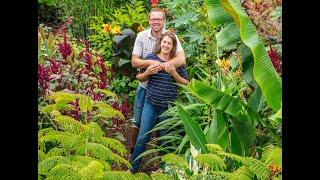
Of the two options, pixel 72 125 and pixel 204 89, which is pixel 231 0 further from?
pixel 72 125

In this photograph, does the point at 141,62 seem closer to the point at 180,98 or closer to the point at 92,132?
the point at 180,98

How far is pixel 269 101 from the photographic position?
385cm

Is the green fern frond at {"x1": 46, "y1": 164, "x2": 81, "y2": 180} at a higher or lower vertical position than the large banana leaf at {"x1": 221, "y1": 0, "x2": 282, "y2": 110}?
lower

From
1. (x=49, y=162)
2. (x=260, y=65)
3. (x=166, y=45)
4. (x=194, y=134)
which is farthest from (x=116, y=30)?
(x=49, y=162)

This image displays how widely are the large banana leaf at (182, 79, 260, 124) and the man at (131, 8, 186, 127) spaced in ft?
4.97

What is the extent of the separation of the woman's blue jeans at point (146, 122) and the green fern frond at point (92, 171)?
8.31ft

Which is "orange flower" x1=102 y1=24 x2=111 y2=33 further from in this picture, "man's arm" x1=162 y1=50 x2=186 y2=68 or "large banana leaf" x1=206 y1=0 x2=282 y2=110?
"large banana leaf" x1=206 y1=0 x2=282 y2=110

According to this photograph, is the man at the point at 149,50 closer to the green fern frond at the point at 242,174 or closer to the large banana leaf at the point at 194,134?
the large banana leaf at the point at 194,134

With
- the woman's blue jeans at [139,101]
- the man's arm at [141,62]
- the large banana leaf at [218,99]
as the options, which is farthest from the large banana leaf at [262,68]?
the woman's blue jeans at [139,101]

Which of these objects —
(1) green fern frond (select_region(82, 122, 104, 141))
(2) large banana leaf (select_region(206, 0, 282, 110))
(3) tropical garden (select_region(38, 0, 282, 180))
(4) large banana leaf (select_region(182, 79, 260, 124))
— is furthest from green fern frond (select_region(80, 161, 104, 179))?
(2) large banana leaf (select_region(206, 0, 282, 110))

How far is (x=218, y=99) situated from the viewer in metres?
4.06

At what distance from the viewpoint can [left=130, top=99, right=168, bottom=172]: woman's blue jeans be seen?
5.61 m

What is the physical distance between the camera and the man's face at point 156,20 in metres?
5.63
